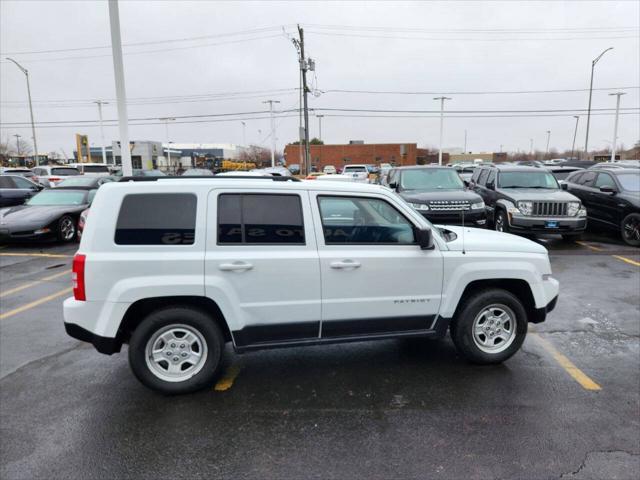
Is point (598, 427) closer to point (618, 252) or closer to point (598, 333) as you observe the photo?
point (598, 333)

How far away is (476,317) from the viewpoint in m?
4.21

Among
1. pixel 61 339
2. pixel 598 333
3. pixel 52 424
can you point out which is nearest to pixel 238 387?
pixel 52 424

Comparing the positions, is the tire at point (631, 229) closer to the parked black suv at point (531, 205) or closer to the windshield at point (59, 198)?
the parked black suv at point (531, 205)

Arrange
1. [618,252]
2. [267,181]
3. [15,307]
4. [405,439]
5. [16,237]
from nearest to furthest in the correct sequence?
[405,439], [267,181], [15,307], [618,252], [16,237]

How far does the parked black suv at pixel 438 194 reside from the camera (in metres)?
10.2

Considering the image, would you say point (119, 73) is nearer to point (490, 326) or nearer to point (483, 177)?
point (483, 177)

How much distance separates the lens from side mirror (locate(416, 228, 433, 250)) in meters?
3.88

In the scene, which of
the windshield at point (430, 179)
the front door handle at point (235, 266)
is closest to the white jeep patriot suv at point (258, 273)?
the front door handle at point (235, 266)

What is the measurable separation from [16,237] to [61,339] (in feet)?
23.4

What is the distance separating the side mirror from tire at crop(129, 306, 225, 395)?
6.30 feet

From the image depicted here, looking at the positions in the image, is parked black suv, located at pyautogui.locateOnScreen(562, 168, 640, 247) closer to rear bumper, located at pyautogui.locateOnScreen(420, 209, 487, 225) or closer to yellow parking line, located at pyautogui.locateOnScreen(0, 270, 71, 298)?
rear bumper, located at pyautogui.locateOnScreen(420, 209, 487, 225)

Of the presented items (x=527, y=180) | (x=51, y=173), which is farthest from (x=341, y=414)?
(x=51, y=173)

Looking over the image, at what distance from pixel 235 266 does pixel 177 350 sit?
35.6 inches

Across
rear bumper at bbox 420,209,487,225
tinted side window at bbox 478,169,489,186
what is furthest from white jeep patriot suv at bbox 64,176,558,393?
tinted side window at bbox 478,169,489,186
